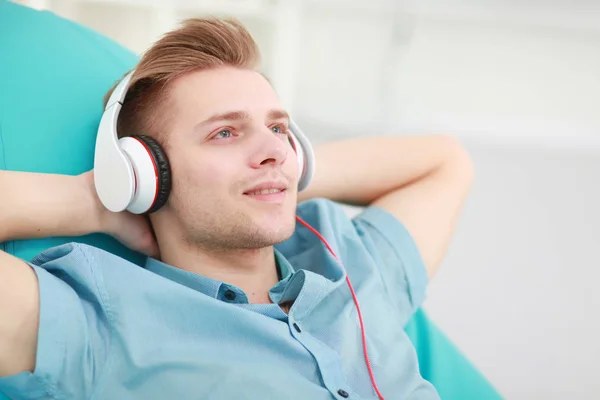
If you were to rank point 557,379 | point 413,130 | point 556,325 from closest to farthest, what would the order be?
1. point 557,379
2. point 556,325
3. point 413,130

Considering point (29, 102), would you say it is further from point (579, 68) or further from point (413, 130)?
point (579, 68)

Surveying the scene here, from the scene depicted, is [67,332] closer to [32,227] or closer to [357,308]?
[32,227]

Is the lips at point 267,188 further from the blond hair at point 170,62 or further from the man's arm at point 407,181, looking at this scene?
the man's arm at point 407,181

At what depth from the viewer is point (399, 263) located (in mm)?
1232

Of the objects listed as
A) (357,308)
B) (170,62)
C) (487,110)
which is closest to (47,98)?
(170,62)

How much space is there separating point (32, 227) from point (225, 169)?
30cm

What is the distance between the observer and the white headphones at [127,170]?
98 centimetres

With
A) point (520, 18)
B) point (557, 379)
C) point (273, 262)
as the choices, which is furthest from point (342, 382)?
point (520, 18)

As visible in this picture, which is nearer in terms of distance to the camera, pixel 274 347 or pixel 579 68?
pixel 274 347

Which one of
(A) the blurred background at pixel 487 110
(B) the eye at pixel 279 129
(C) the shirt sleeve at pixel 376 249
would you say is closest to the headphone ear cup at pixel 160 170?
(B) the eye at pixel 279 129

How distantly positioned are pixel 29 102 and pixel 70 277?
1.22 feet

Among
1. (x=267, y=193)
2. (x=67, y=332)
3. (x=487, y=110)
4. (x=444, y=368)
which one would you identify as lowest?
(x=444, y=368)

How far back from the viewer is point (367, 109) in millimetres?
2949

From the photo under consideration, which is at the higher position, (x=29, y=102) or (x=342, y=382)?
(x=29, y=102)
